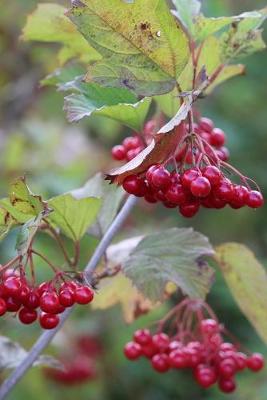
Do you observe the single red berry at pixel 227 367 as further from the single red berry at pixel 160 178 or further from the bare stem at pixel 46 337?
the single red berry at pixel 160 178

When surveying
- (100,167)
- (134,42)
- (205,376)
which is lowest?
(100,167)

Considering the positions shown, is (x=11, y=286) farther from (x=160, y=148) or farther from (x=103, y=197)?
(x=103, y=197)

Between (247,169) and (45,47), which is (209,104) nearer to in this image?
(247,169)

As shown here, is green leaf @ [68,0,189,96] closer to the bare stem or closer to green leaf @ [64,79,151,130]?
green leaf @ [64,79,151,130]

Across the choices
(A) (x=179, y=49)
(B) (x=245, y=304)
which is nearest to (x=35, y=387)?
(B) (x=245, y=304)

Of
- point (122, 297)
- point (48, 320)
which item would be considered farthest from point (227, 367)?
point (48, 320)

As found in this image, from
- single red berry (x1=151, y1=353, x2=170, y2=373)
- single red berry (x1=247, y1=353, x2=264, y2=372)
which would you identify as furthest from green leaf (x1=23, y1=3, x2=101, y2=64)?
single red berry (x1=247, y1=353, x2=264, y2=372)
